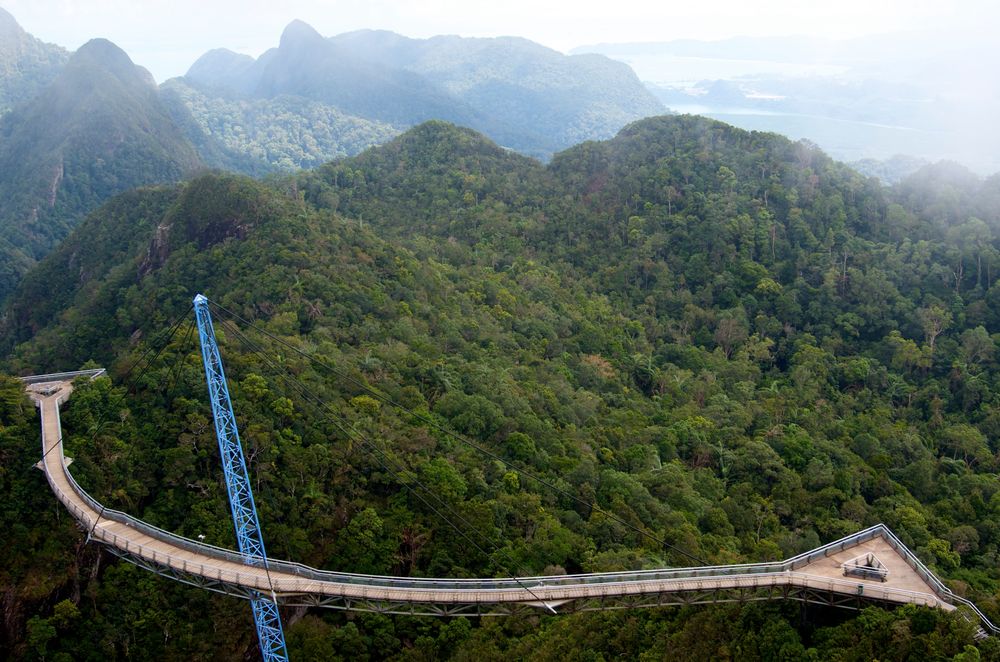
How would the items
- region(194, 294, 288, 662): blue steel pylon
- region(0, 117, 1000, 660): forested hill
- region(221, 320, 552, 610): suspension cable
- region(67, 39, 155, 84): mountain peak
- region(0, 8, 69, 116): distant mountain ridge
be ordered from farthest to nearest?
region(0, 8, 69, 116): distant mountain ridge → region(67, 39, 155, 84): mountain peak → region(221, 320, 552, 610): suspension cable → region(0, 117, 1000, 660): forested hill → region(194, 294, 288, 662): blue steel pylon

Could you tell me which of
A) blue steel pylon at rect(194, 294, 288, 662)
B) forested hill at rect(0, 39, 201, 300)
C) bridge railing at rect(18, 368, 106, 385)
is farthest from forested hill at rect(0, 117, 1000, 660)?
forested hill at rect(0, 39, 201, 300)

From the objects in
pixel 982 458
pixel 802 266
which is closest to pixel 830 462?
pixel 982 458

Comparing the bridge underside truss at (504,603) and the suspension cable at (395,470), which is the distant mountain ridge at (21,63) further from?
the bridge underside truss at (504,603)

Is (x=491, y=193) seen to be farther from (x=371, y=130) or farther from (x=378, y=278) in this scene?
(x=371, y=130)

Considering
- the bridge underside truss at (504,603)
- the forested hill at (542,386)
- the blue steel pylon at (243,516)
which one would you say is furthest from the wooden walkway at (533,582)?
Result: the forested hill at (542,386)

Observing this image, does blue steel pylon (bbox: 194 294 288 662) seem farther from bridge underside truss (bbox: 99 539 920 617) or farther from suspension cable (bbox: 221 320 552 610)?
suspension cable (bbox: 221 320 552 610)

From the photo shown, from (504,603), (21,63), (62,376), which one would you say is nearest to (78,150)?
(21,63)

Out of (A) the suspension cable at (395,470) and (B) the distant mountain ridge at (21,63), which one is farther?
(B) the distant mountain ridge at (21,63)
